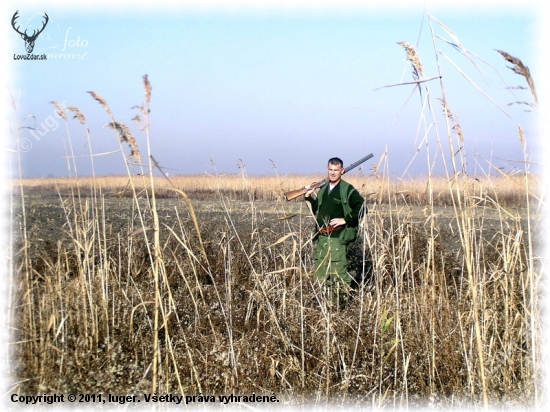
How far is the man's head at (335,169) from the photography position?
4.81 m

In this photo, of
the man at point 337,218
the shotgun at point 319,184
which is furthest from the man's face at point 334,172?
the shotgun at point 319,184

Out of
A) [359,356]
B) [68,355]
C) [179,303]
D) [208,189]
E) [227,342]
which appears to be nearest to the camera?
[68,355]

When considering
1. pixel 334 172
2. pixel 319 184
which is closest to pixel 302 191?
pixel 319 184

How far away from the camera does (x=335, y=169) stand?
4805mm

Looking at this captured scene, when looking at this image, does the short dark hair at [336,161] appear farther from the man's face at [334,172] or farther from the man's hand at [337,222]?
the man's hand at [337,222]

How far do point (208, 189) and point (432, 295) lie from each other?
20.5m

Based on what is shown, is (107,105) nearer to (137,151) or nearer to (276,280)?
(137,151)

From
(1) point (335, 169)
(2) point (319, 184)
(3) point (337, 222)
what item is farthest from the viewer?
(2) point (319, 184)

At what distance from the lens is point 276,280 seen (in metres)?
4.71

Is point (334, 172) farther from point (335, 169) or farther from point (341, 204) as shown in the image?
point (341, 204)

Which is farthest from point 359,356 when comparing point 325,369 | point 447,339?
point 447,339

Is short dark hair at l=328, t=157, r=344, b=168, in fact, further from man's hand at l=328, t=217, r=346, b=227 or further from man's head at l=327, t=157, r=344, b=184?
man's hand at l=328, t=217, r=346, b=227

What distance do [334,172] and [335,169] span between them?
26 mm

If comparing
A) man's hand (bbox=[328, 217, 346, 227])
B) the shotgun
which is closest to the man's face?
the shotgun
